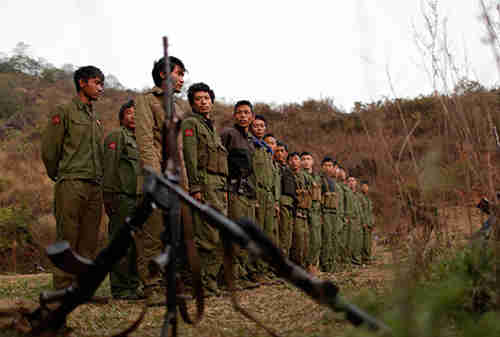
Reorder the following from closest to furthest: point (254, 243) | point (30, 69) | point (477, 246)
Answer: point (254, 243)
point (477, 246)
point (30, 69)

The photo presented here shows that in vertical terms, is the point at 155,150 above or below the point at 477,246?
above

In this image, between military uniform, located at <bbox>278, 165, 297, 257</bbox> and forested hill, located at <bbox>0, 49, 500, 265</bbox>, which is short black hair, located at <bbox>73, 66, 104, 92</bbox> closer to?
forested hill, located at <bbox>0, 49, 500, 265</bbox>

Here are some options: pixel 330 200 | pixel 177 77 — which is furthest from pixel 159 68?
pixel 330 200

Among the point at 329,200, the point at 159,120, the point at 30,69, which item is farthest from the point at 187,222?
the point at 30,69

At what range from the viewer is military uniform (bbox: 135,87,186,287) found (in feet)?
12.7

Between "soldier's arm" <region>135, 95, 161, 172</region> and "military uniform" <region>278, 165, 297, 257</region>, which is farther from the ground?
"soldier's arm" <region>135, 95, 161, 172</region>

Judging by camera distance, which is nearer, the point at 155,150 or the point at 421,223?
the point at 421,223

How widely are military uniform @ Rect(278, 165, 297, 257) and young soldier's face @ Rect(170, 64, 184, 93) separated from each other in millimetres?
3521

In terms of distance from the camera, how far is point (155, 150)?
3.94 metres

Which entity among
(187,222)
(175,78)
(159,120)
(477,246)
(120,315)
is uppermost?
(175,78)

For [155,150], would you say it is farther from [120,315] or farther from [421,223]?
[421,223]

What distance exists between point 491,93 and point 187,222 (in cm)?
226

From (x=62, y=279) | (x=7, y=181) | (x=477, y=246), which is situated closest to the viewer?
(x=477, y=246)

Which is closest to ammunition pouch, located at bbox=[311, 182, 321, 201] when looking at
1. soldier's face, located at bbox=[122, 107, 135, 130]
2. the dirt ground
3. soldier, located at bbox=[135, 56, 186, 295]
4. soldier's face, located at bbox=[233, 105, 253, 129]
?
soldier's face, located at bbox=[233, 105, 253, 129]
